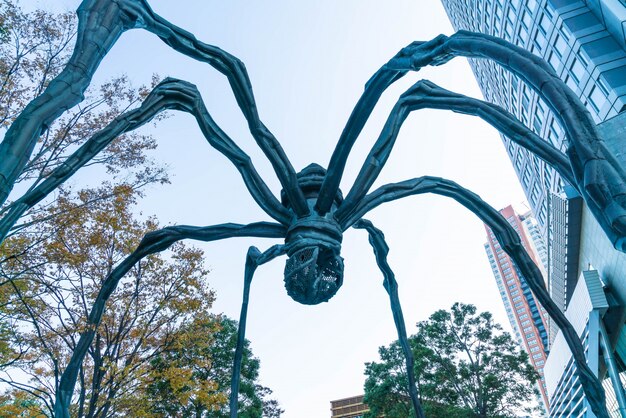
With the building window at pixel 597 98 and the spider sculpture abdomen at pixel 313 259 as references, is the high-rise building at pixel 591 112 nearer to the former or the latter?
the building window at pixel 597 98

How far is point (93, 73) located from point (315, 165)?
9.06ft

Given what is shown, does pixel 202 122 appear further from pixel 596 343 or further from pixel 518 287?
pixel 518 287

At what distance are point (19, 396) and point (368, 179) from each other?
41.0ft

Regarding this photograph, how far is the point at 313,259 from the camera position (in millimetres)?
3727

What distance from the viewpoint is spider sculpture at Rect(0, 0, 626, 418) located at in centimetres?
207

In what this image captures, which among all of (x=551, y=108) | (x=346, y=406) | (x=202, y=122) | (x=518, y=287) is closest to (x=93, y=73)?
(x=202, y=122)

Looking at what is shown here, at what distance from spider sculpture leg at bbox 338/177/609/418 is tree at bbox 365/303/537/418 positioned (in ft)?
57.3

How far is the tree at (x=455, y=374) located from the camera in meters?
19.5

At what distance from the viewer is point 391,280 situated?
5.30 m

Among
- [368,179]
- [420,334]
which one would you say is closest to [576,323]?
[420,334]

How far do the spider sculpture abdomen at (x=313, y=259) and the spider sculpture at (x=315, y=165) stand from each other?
0.4 inches

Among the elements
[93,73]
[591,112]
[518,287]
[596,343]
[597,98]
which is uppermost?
[518,287]

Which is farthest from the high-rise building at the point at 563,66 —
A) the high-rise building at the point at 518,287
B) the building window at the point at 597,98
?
the high-rise building at the point at 518,287

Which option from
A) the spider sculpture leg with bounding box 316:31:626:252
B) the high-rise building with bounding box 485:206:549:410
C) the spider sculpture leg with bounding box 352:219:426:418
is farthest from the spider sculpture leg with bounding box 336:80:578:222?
the high-rise building with bounding box 485:206:549:410
